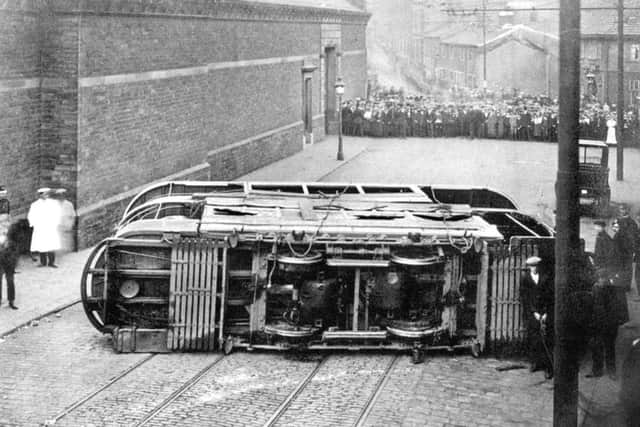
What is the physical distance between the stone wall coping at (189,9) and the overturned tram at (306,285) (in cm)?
671

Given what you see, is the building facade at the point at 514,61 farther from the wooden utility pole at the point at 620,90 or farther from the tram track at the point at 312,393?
the tram track at the point at 312,393

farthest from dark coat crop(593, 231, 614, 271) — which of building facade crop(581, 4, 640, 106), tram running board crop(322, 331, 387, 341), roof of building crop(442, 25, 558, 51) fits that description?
roof of building crop(442, 25, 558, 51)

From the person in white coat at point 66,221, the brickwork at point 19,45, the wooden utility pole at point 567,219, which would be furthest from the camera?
the person in white coat at point 66,221

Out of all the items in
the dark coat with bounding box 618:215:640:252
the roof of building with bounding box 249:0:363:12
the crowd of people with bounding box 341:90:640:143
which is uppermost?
the roof of building with bounding box 249:0:363:12

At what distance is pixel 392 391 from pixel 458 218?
323 centimetres

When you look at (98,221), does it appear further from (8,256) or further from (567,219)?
(567,219)

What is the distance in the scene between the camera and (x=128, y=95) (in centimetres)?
1912

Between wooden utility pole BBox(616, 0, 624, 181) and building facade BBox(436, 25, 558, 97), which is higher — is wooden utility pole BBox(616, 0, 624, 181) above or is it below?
below

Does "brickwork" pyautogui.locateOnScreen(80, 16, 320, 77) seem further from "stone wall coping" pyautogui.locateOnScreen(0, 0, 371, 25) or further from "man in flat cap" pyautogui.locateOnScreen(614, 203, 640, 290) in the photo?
"man in flat cap" pyautogui.locateOnScreen(614, 203, 640, 290)

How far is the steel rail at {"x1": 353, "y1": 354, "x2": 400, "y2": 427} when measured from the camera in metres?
9.12

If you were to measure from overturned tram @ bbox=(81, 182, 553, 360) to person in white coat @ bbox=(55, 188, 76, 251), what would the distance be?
16.6 feet

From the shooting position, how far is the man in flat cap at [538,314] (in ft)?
34.3

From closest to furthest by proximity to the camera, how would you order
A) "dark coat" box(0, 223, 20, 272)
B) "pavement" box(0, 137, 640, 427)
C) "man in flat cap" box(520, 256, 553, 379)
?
1. "pavement" box(0, 137, 640, 427)
2. "man in flat cap" box(520, 256, 553, 379)
3. "dark coat" box(0, 223, 20, 272)

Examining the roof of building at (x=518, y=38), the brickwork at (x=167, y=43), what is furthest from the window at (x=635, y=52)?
the brickwork at (x=167, y=43)
